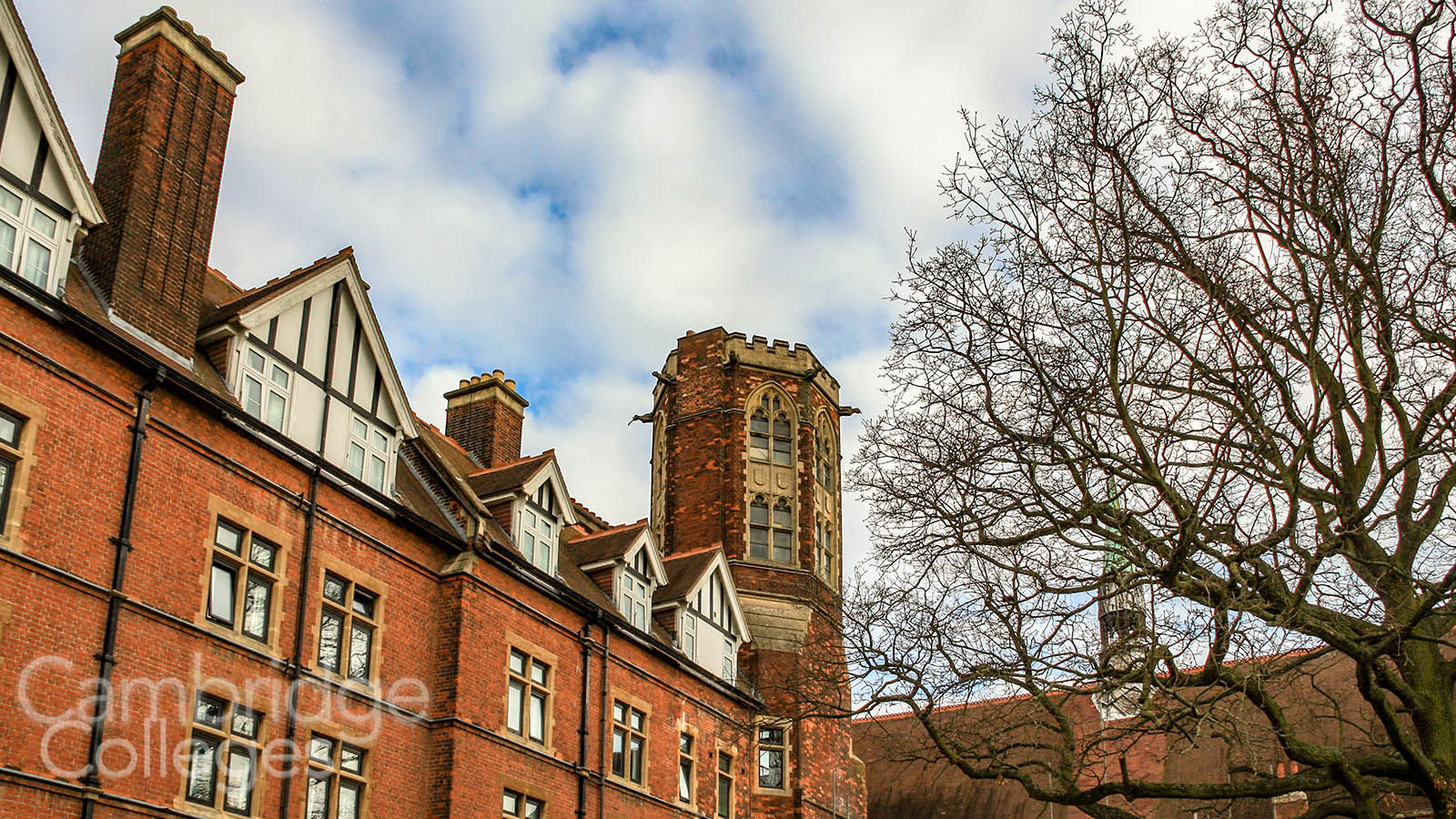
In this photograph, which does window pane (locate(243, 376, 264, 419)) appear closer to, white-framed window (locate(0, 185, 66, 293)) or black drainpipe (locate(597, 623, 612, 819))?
white-framed window (locate(0, 185, 66, 293))

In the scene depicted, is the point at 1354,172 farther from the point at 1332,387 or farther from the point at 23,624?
the point at 23,624

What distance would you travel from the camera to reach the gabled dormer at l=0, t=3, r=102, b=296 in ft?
49.5

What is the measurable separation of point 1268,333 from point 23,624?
13.5m

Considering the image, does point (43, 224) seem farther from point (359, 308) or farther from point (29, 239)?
point (359, 308)

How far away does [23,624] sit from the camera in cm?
1380

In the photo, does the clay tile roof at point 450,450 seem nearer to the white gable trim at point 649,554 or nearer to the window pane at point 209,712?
the white gable trim at point 649,554

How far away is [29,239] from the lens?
1522 centimetres

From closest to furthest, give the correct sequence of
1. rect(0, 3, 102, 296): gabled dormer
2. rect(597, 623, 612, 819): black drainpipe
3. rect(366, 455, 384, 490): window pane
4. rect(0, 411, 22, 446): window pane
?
rect(0, 411, 22, 446): window pane, rect(0, 3, 102, 296): gabled dormer, rect(366, 455, 384, 490): window pane, rect(597, 623, 612, 819): black drainpipe

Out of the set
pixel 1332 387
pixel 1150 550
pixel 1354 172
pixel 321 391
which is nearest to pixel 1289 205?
pixel 1354 172

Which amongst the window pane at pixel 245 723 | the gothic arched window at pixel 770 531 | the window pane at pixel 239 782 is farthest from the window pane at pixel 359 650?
the gothic arched window at pixel 770 531

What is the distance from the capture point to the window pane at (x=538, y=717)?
22.3 metres

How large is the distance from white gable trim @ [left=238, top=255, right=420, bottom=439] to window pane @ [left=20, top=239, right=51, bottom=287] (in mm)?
3176

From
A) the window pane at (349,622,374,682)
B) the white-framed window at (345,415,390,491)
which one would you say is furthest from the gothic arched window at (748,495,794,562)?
the window pane at (349,622,374,682)

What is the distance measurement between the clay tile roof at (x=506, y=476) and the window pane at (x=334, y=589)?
5084 millimetres
